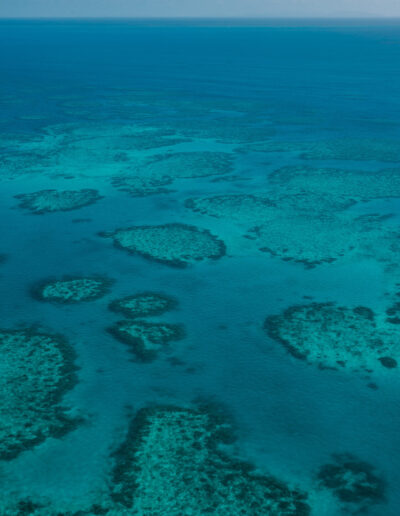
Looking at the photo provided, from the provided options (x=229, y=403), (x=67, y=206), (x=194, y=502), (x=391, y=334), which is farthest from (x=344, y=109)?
(x=194, y=502)

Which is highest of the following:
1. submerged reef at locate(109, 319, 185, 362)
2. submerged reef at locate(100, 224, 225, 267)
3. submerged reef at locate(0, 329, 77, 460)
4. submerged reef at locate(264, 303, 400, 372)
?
submerged reef at locate(264, 303, 400, 372)

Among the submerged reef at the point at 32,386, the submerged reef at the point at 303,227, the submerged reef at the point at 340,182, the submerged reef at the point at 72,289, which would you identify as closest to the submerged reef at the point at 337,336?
the submerged reef at the point at 303,227

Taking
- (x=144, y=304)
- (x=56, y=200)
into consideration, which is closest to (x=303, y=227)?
(x=144, y=304)

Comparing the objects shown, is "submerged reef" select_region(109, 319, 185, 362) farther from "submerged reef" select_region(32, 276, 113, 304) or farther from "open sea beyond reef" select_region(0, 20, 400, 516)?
"submerged reef" select_region(32, 276, 113, 304)

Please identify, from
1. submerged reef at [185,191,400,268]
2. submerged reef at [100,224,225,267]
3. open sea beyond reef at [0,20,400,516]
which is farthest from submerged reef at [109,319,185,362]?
submerged reef at [185,191,400,268]

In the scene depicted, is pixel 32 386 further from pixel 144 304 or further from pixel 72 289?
pixel 72 289
